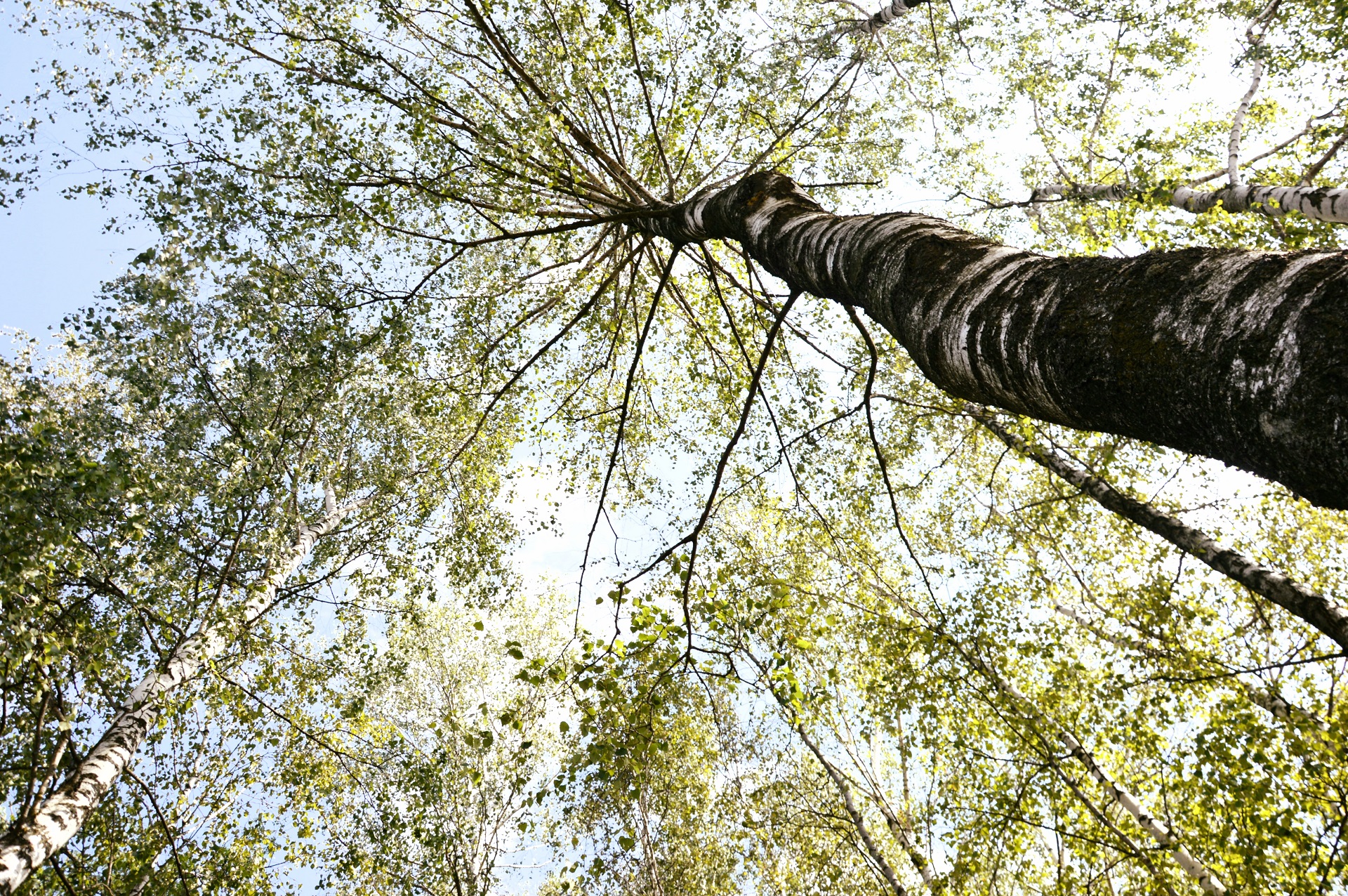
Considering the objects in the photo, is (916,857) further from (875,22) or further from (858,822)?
(875,22)

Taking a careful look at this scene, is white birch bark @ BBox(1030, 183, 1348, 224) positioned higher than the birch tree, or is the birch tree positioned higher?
white birch bark @ BBox(1030, 183, 1348, 224)

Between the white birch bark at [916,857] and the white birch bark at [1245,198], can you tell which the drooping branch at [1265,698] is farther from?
the white birch bark at [1245,198]

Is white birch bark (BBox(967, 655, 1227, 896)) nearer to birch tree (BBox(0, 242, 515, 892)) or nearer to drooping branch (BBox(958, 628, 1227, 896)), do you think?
drooping branch (BBox(958, 628, 1227, 896))

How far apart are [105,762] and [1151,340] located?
823 cm

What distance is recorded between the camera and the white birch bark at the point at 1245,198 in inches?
264

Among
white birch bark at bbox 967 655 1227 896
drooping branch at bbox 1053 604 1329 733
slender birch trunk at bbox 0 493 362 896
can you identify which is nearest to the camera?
slender birch trunk at bbox 0 493 362 896

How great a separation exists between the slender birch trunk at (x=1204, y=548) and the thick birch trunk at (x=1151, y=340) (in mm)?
5654

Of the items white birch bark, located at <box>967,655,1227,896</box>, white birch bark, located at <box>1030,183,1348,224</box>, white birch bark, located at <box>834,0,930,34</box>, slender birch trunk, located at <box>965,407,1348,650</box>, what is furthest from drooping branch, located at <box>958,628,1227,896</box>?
white birch bark, located at <box>834,0,930,34</box>

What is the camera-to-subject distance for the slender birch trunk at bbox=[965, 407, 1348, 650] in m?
5.29

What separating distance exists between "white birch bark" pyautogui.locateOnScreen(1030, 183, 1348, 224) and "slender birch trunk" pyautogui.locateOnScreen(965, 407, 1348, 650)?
3247 millimetres

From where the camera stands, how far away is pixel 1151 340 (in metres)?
1.33

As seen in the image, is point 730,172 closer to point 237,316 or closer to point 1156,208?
point 1156,208

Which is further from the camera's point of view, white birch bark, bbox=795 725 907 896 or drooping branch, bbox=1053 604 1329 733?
white birch bark, bbox=795 725 907 896

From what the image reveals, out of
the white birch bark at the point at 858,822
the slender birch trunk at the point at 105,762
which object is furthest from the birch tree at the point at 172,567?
the white birch bark at the point at 858,822
